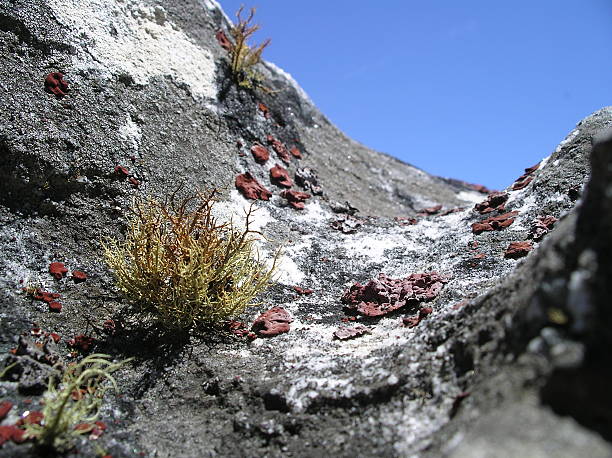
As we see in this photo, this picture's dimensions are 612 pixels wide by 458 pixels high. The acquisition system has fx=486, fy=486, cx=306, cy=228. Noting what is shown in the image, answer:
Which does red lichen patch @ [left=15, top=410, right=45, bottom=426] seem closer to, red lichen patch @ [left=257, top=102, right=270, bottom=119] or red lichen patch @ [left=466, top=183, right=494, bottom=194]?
red lichen patch @ [left=257, top=102, right=270, bottom=119]

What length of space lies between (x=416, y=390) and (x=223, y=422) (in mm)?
916

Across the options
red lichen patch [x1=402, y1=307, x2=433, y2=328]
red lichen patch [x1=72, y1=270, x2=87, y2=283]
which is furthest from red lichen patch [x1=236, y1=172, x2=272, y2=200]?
red lichen patch [x1=402, y1=307, x2=433, y2=328]

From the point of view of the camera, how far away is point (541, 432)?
3.87 ft

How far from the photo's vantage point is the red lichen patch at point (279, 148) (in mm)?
5863

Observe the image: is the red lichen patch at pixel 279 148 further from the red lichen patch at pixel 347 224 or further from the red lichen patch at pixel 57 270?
the red lichen patch at pixel 57 270

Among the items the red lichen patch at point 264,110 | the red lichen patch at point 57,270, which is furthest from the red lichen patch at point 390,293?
the red lichen patch at point 264,110

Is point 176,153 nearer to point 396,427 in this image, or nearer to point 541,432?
point 396,427

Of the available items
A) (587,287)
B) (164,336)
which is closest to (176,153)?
(164,336)

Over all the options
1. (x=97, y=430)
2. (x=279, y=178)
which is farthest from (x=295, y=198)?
(x=97, y=430)

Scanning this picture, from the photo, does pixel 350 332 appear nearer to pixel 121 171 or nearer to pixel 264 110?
pixel 121 171

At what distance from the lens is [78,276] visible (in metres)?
3.15

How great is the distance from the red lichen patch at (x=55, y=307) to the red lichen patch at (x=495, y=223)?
10.8 feet

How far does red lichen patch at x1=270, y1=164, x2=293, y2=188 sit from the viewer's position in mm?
5359

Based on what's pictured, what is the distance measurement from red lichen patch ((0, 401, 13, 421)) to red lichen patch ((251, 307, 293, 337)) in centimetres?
139
